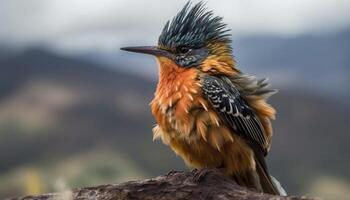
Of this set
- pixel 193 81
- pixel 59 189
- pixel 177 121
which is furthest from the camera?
pixel 193 81

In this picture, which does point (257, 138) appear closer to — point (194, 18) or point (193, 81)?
point (193, 81)

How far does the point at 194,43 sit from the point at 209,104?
1086 millimetres

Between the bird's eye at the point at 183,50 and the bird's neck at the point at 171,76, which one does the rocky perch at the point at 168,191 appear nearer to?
the bird's neck at the point at 171,76

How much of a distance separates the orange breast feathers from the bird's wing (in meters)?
0.08

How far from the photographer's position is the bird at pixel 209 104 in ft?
21.4

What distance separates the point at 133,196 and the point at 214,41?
2888mm

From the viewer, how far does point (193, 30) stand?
293 inches

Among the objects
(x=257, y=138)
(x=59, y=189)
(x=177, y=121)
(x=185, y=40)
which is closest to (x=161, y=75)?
(x=185, y=40)

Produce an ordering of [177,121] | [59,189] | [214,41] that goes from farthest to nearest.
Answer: [214,41] → [177,121] → [59,189]

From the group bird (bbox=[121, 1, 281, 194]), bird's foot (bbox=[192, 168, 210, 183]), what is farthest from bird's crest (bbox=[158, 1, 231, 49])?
bird's foot (bbox=[192, 168, 210, 183])

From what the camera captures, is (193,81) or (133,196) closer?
(133,196)

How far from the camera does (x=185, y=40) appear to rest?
24.5 ft

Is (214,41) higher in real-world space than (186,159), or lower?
higher

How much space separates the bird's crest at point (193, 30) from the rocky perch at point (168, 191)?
7.99 ft
